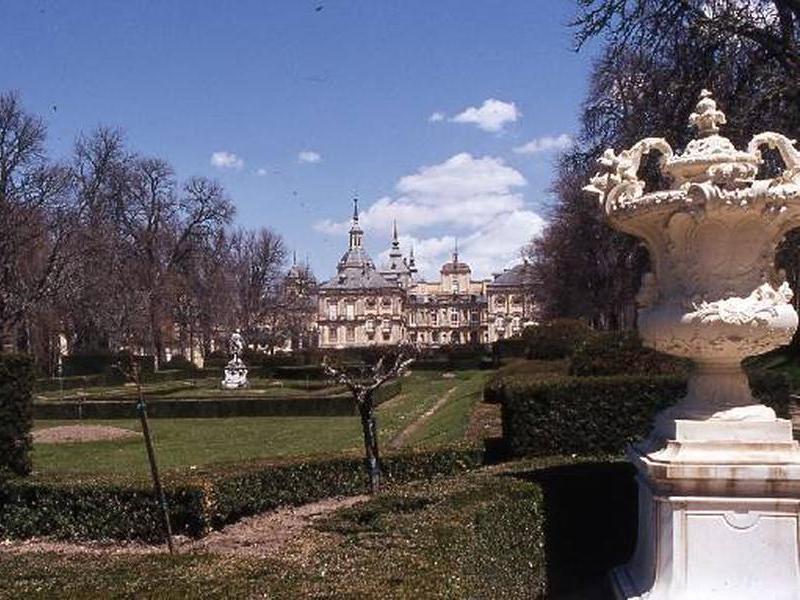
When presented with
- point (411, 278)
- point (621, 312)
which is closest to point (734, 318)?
point (621, 312)

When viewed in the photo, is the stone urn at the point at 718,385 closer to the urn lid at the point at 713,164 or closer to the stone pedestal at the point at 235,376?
the urn lid at the point at 713,164

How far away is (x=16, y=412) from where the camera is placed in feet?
35.8

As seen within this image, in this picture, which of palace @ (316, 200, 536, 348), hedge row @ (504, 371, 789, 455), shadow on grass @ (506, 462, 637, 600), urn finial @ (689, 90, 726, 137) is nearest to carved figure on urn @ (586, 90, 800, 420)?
urn finial @ (689, 90, 726, 137)

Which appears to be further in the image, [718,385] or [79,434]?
[79,434]

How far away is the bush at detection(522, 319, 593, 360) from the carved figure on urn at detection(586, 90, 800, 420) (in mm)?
21214

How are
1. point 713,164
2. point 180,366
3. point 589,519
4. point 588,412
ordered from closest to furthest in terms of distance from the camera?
point 713,164 < point 589,519 < point 588,412 < point 180,366

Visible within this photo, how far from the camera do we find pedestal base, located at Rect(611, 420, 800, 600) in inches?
187

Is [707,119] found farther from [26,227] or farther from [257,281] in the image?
[257,281]

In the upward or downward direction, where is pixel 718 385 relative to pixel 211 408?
upward

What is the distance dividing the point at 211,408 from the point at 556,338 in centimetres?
1026

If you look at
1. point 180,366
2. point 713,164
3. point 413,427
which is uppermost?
point 713,164

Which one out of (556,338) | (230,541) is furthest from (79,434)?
(556,338)

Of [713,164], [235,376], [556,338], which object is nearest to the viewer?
[713,164]

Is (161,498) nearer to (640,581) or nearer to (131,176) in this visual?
(640,581)
